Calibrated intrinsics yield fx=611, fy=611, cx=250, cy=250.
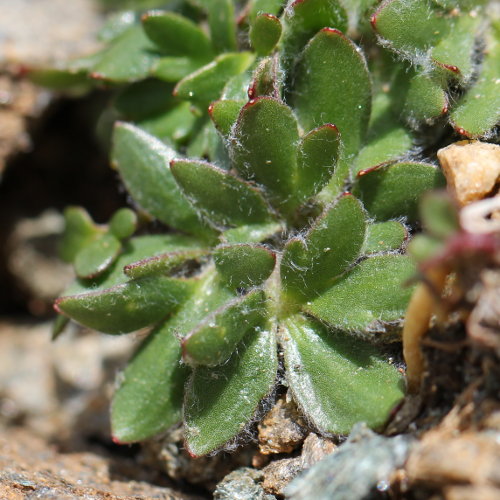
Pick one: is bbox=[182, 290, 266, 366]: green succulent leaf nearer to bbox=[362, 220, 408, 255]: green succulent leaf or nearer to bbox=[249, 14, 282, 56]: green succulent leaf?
bbox=[362, 220, 408, 255]: green succulent leaf

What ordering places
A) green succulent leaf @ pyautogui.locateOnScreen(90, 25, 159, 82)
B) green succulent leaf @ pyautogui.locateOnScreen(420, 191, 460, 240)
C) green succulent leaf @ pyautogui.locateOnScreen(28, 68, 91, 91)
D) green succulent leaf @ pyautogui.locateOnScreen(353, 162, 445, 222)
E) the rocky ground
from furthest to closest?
green succulent leaf @ pyautogui.locateOnScreen(28, 68, 91, 91) < green succulent leaf @ pyautogui.locateOnScreen(90, 25, 159, 82) < green succulent leaf @ pyautogui.locateOnScreen(353, 162, 445, 222) < the rocky ground < green succulent leaf @ pyautogui.locateOnScreen(420, 191, 460, 240)

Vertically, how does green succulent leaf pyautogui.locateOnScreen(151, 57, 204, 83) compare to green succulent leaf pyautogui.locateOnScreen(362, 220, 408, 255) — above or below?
above

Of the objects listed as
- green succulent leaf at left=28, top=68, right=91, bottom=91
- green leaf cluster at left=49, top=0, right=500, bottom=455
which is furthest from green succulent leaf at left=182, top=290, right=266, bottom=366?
green succulent leaf at left=28, top=68, right=91, bottom=91

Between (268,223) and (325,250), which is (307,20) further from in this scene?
(325,250)

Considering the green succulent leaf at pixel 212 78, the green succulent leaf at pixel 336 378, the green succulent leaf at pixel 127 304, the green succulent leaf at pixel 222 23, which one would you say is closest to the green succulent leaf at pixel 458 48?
the green succulent leaf at pixel 212 78

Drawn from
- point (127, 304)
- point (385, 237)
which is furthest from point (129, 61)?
point (385, 237)

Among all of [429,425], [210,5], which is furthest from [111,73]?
[429,425]

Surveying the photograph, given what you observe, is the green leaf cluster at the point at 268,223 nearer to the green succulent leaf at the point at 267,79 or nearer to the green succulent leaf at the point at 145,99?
the green succulent leaf at the point at 267,79

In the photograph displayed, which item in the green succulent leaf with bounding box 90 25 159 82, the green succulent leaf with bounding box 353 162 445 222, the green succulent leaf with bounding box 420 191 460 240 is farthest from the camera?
the green succulent leaf with bounding box 90 25 159 82
